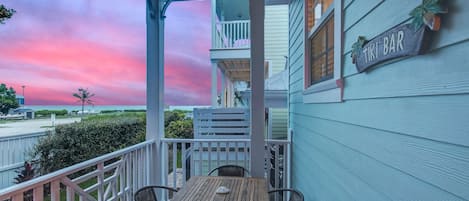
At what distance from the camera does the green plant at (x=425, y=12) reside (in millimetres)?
731

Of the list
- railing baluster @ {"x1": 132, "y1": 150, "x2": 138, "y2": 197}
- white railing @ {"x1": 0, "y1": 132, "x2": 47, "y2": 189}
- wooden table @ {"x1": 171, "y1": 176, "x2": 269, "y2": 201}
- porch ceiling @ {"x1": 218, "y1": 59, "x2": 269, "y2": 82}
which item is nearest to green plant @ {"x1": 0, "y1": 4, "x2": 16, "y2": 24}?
white railing @ {"x1": 0, "y1": 132, "x2": 47, "y2": 189}

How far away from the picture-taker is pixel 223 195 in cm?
201

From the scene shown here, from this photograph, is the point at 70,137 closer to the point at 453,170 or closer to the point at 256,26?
the point at 256,26

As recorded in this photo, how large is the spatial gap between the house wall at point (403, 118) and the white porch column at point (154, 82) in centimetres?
233

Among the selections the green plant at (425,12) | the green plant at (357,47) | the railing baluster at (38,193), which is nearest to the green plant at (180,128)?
the railing baluster at (38,193)

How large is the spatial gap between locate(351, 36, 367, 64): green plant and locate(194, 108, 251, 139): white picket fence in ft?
10.0

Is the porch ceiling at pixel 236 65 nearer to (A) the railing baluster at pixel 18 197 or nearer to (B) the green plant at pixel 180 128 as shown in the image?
(B) the green plant at pixel 180 128

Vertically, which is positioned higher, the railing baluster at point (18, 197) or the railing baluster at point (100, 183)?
the railing baluster at point (18, 197)

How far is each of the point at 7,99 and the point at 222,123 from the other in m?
2.89

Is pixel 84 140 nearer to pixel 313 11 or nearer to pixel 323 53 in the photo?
pixel 323 53

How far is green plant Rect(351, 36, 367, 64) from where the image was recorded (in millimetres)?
1306

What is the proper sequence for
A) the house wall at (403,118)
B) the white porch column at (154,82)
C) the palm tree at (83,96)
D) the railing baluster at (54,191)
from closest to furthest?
the house wall at (403,118), the railing baluster at (54,191), the palm tree at (83,96), the white porch column at (154,82)

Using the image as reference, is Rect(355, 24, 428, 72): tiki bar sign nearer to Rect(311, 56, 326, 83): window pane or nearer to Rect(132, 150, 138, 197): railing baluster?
Rect(311, 56, 326, 83): window pane

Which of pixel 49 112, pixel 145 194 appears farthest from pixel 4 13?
pixel 145 194
